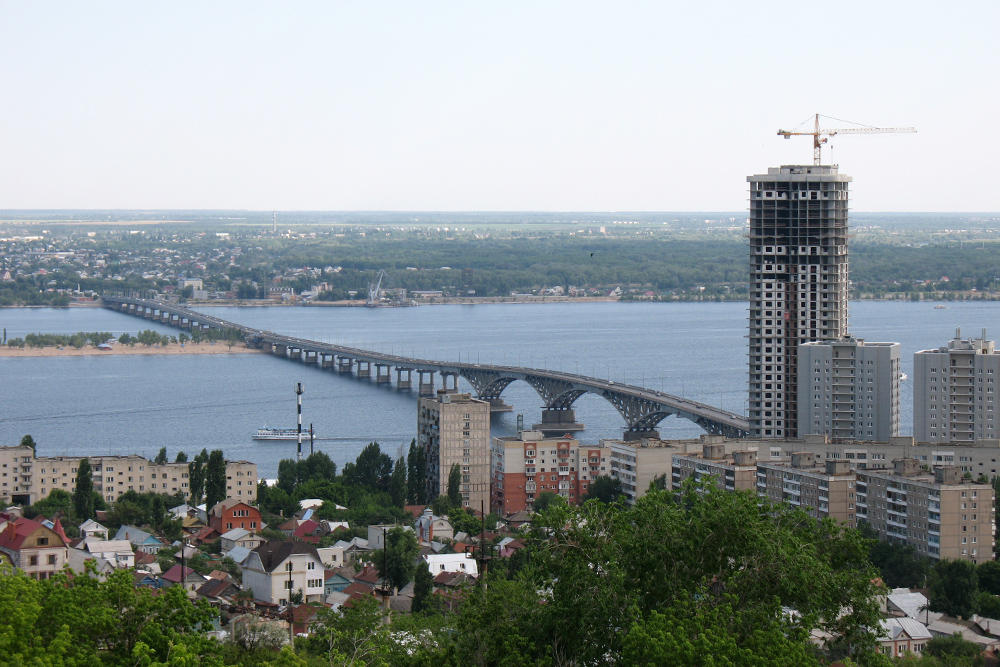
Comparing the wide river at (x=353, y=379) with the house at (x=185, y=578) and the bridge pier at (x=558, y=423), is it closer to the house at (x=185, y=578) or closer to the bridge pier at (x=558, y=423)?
the bridge pier at (x=558, y=423)

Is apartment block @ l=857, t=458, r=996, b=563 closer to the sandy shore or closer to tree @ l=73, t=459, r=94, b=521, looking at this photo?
tree @ l=73, t=459, r=94, b=521

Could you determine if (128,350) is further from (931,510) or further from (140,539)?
(931,510)

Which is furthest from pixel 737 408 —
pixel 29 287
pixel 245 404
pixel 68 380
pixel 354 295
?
pixel 29 287

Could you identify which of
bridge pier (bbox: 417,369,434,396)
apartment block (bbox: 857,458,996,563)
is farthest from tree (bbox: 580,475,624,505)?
bridge pier (bbox: 417,369,434,396)

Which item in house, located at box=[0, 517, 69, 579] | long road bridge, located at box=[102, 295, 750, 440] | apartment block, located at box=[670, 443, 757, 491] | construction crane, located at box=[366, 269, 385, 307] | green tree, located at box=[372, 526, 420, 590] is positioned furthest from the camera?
construction crane, located at box=[366, 269, 385, 307]

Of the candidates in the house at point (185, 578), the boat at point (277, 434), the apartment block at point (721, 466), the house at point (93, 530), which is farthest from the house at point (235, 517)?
the boat at point (277, 434)

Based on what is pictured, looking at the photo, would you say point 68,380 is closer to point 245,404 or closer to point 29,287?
point 245,404
